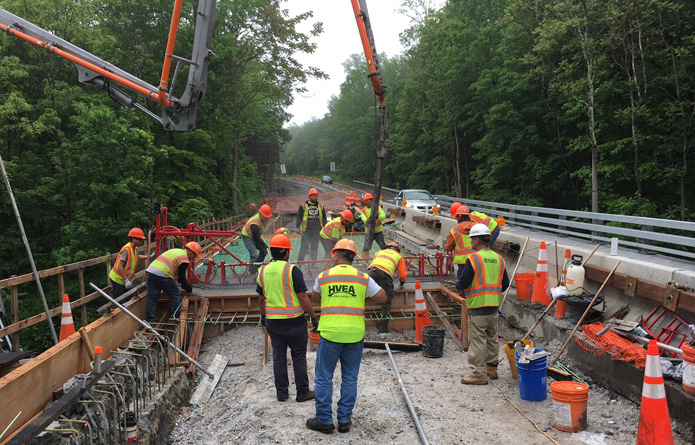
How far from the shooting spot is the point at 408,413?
544cm

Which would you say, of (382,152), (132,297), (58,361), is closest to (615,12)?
(382,152)

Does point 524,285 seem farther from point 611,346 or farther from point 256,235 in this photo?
point 256,235

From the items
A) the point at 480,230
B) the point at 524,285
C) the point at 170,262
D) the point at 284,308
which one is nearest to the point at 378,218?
the point at 524,285

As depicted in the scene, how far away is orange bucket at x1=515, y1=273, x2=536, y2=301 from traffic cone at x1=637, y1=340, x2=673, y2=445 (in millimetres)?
4946

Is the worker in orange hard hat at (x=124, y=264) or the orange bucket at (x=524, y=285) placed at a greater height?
the worker in orange hard hat at (x=124, y=264)

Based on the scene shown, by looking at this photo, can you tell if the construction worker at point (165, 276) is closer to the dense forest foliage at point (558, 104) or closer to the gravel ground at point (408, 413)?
the gravel ground at point (408, 413)

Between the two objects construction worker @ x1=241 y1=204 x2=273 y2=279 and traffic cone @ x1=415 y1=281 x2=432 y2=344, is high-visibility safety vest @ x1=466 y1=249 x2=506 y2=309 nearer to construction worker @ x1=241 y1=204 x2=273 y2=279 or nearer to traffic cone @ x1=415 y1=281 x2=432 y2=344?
traffic cone @ x1=415 y1=281 x2=432 y2=344

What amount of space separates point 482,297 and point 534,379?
44.8 inches

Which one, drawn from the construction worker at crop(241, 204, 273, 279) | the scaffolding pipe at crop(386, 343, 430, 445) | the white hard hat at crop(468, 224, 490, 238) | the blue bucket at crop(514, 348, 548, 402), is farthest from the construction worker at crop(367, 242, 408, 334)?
the construction worker at crop(241, 204, 273, 279)

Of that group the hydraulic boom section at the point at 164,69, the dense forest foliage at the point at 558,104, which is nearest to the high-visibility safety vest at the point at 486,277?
the hydraulic boom section at the point at 164,69

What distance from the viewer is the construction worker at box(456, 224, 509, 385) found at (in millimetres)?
6195

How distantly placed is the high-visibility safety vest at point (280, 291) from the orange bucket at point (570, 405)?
2.88 meters

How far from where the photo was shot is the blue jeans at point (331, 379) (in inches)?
195

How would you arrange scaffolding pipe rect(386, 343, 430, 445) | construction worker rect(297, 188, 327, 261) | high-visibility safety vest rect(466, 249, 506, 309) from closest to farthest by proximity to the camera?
scaffolding pipe rect(386, 343, 430, 445) < high-visibility safety vest rect(466, 249, 506, 309) < construction worker rect(297, 188, 327, 261)
